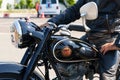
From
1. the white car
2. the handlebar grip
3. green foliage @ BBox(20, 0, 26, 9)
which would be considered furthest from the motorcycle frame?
green foliage @ BBox(20, 0, 26, 9)

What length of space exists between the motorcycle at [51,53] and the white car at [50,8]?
29.9m

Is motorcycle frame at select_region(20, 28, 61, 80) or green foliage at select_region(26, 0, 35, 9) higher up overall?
motorcycle frame at select_region(20, 28, 61, 80)

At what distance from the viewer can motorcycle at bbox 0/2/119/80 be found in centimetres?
375

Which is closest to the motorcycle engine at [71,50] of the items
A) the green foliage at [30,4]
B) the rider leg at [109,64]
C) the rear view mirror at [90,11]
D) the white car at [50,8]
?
the rider leg at [109,64]

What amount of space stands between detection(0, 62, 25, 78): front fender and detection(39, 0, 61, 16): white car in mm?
29910

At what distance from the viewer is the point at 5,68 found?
151 inches

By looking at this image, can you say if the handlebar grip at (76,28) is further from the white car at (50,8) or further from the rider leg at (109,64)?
the white car at (50,8)

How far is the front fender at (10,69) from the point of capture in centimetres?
380

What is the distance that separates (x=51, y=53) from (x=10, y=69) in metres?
0.42

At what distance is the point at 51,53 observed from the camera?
374 centimetres

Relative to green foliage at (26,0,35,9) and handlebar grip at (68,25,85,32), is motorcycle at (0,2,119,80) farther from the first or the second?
green foliage at (26,0,35,9)

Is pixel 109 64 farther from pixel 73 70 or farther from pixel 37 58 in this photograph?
pixel 37 58

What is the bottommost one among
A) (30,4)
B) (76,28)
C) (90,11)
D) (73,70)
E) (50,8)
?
(30,4)

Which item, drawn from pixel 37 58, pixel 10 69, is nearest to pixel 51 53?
pixel 37 58
